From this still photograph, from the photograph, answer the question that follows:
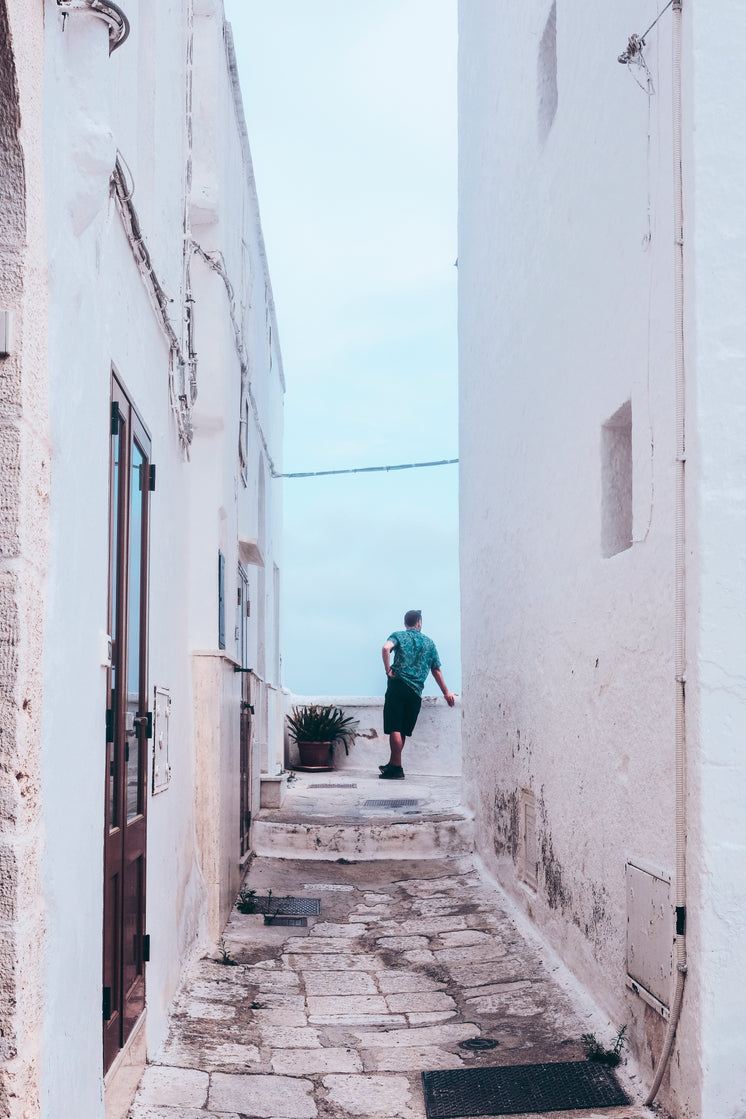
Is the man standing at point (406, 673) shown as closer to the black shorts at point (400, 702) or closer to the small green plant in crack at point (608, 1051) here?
the black shorts at point (400, 702)

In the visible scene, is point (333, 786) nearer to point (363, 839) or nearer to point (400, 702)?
point (400, 702)

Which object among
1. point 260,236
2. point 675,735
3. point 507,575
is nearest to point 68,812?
point 675,735

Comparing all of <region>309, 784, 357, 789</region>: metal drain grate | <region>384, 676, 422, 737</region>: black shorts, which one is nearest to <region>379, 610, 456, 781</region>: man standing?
<region>384, 676, 422, 737</region>: black shorts

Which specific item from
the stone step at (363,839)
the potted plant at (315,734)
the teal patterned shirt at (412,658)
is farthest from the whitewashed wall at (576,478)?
the potted plant at (315,734)

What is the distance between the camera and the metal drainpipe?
371 cm

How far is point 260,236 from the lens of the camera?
9898 millimetres

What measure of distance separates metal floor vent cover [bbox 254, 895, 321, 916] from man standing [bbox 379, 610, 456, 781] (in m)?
4.19

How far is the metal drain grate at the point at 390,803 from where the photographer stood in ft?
31.2

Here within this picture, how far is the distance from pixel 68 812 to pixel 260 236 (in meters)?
8.03

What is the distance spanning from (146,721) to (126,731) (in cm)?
51

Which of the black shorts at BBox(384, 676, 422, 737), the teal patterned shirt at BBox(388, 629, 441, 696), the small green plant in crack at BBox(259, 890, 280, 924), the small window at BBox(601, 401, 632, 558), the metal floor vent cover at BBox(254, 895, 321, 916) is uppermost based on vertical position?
the small window at BBox(601, 401, 632, 558)

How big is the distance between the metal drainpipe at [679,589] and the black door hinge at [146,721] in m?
1.95

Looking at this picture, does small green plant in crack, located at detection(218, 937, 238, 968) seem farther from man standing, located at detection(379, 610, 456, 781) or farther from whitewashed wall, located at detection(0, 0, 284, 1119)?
man standing, located at detection(379, 610, 456, 781)

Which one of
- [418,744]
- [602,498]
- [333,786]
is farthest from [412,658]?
[602,498]
